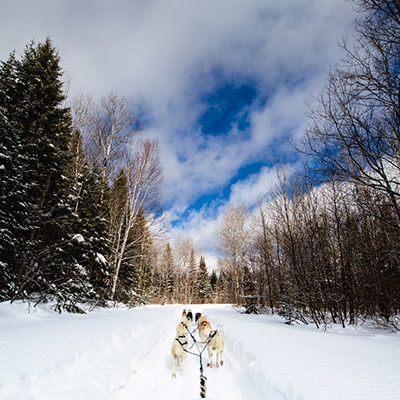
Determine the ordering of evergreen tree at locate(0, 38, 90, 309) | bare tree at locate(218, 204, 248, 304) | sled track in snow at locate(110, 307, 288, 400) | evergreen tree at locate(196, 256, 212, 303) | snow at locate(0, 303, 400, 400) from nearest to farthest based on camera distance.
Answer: snow at locate(0, 303, 400, 400) < sled track in snow at locate(110, 307, 288, 400) < evergreen tree at locate(0, 38, 90, 309) < bare tree at locate(218, 204, 248, 304) < evergreen tree at locate(196, 256, 212, 303)

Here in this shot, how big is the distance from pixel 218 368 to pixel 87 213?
34.3 feet

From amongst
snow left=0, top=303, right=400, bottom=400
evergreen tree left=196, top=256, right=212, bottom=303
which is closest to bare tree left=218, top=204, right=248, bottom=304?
snow left=0, top=303, right=400, bottom=400

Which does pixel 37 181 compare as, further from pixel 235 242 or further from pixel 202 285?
pixel 202 285

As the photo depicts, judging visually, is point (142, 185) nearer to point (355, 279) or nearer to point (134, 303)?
point (134, 303)

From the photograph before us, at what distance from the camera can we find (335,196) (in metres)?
9.11

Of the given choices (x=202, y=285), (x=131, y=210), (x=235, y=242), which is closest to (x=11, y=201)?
(x=131, y=210)

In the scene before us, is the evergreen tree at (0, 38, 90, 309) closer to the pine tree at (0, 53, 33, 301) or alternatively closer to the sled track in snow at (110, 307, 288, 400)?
the pine tree at (0, 53, 33, 301)

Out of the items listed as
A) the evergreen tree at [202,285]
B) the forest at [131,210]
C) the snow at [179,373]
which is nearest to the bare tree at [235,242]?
the forest at [131,210]

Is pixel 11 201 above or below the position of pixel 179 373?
above

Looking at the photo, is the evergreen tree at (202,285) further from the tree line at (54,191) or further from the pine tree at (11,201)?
the pine tree at (11,201)

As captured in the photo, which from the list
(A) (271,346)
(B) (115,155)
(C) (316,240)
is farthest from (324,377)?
(B) (115,155)

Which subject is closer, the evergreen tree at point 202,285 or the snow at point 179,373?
the snow at point 179,373

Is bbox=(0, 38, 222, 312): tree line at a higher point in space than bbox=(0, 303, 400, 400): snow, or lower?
higher

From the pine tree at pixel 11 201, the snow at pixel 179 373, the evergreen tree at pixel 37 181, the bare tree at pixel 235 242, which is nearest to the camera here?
the snow at pixel 179 373
